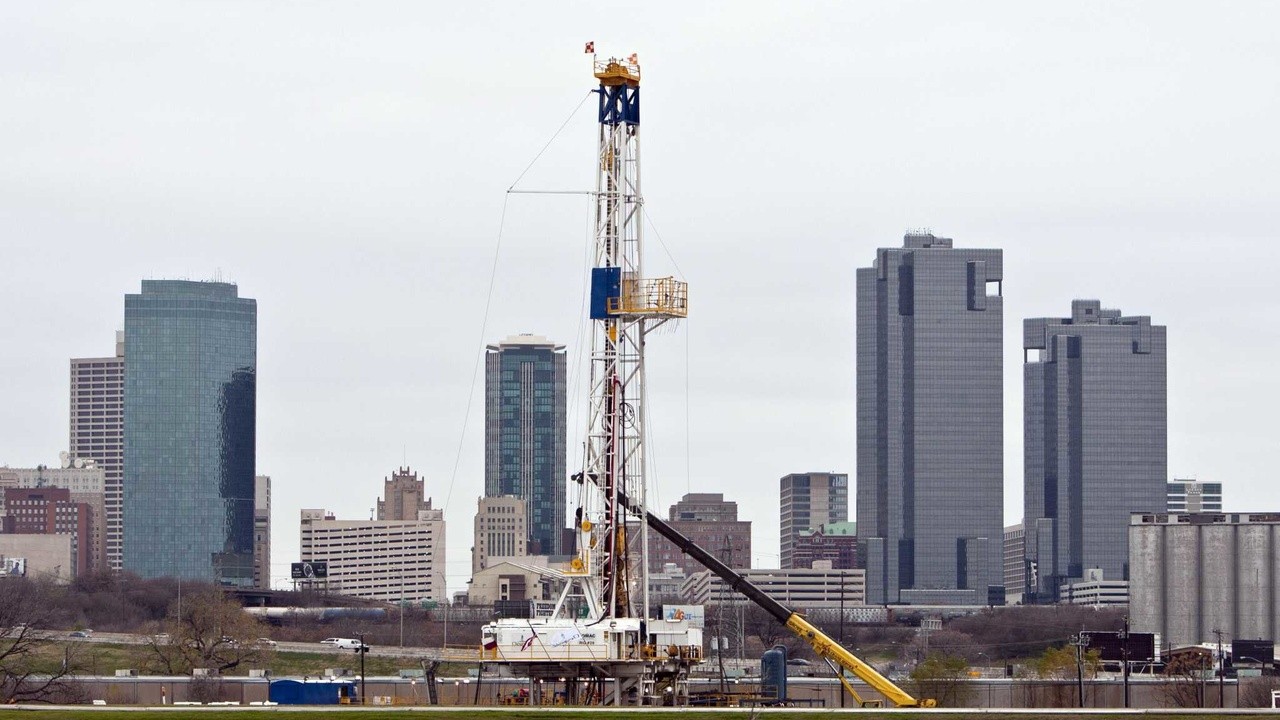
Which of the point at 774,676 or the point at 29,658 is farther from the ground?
the point at 774,676

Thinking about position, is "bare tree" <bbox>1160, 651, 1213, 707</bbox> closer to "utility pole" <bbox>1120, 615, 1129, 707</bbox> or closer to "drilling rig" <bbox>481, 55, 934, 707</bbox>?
"utility pole" <bbox>1120, 615, 1129, 707</bbox>

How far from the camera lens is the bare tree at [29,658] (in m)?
104

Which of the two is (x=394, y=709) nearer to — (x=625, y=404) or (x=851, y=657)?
(x=625, y=404)

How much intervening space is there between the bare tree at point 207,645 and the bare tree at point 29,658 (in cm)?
651

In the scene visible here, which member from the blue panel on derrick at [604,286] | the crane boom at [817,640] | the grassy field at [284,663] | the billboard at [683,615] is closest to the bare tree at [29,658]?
the grassy field at [284,663]

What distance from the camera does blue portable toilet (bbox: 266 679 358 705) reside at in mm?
102637

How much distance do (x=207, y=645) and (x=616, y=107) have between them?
93.6 meters

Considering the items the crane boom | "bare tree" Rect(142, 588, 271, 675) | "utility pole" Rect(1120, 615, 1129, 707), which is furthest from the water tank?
"bare tree" Rect(142, 588, 271, 675)

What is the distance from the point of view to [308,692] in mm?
104062

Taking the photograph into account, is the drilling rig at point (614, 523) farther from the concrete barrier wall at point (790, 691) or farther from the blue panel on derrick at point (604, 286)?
the concrete barrier wall at point (790, 691)

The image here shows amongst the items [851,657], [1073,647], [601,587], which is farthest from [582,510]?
[1073,647]

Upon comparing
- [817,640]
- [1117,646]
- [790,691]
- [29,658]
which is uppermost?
[817,640]

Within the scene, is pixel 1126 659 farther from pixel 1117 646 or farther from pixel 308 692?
pixel 308 692

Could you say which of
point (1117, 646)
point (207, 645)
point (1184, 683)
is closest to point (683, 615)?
point (1184, 683)
